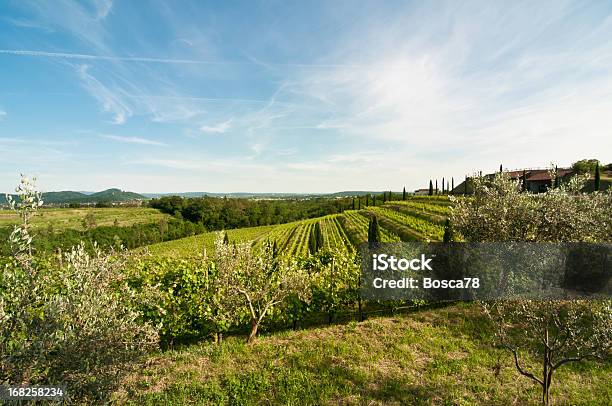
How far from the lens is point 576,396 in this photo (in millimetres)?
8734

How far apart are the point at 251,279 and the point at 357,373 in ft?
17.8

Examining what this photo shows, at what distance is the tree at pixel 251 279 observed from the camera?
37.2 ft

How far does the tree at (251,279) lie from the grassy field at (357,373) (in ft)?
5.83

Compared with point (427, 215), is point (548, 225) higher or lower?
higher

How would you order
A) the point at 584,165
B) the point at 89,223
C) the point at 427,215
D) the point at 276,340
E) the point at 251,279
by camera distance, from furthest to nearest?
the point at 89,223 < the point at 584,165 < the point at 427,215 < the point at 276,340 < the point at 251,279

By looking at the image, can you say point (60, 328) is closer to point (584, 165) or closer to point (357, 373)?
point (357, 373)

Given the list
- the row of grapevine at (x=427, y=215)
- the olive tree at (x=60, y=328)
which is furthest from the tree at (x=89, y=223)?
the olive tree at (x=60, y=328)

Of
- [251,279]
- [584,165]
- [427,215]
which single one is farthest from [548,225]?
[584,165]

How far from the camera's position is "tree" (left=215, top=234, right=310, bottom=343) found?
446 inches

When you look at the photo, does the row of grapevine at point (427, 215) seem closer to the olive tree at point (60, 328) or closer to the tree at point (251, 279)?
the tree at point (251, 279)

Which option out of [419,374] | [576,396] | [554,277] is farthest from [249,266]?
[576,396]

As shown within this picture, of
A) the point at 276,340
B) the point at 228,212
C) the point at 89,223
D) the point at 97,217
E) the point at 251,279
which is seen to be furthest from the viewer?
the point at 228,212

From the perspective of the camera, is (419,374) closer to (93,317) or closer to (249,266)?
(249,266)

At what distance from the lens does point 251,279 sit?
12.2 m
